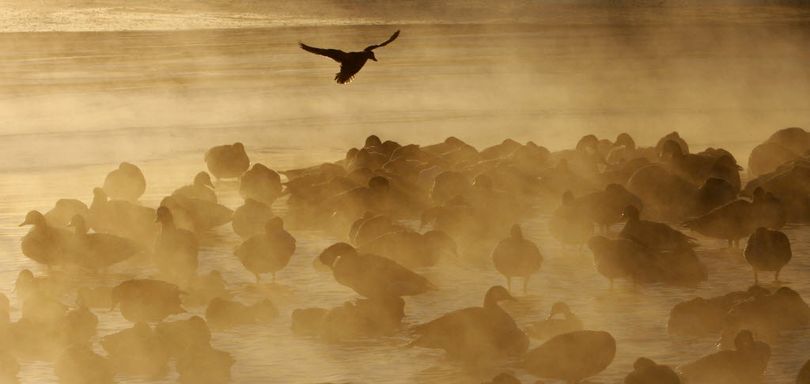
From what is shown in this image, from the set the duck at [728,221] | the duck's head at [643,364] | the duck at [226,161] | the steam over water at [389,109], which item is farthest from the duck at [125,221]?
the duck's head at [643,364]

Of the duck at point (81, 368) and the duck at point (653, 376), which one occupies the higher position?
the duck at point (653, 376)

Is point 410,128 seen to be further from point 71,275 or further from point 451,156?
point 71,275

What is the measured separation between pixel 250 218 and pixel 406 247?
1631 millimetres

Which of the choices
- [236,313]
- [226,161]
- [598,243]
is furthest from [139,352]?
[226,161]

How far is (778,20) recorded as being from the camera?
34.2m

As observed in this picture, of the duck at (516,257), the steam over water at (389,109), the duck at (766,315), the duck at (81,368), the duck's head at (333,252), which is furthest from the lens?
the duck's head at (333,252)

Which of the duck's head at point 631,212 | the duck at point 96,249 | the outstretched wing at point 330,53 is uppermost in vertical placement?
the outstretched wing at point 330,53

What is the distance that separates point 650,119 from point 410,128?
3.13m

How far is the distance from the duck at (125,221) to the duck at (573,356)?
411 centimetres

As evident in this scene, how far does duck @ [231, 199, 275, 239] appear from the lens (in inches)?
448

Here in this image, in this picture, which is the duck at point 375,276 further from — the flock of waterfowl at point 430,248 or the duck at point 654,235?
the duck at point 654,235

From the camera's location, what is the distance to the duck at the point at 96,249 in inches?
418

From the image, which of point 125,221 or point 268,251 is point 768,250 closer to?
point 268,251

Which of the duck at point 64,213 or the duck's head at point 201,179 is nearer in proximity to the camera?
the duck at point 64,213
